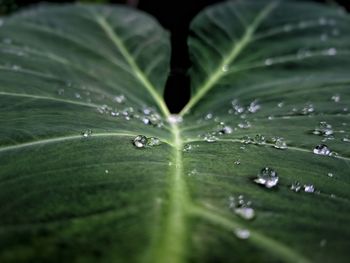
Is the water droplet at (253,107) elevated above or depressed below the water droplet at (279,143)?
above

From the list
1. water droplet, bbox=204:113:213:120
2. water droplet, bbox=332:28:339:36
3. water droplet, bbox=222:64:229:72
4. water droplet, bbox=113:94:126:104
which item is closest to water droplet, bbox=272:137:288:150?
water droplet, bbox=204:113:213:120

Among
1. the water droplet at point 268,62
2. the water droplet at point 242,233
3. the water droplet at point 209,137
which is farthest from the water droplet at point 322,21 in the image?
the water droplet at point 242,233

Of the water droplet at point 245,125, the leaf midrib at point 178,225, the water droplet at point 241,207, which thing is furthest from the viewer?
the water droplet at point 245,125

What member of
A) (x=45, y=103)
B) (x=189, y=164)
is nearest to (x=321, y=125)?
(x=189, y=164)

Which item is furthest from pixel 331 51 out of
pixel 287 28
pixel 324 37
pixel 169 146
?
pixel 169 146

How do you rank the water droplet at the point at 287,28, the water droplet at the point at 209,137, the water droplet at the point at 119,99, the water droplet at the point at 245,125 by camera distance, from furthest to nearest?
the water droplet at the point at 287,28, the water droplet at the point at 119,99, the water droplet at the point at 245,125, the water droplet at the point at 209,137

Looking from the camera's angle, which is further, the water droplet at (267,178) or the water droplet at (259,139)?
the water droplet at (259,139)

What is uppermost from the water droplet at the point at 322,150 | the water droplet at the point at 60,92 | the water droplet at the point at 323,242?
the water droplet at the point at 60,92

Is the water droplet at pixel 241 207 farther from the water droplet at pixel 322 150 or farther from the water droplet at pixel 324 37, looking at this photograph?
the water droplet at pixel 324 37
